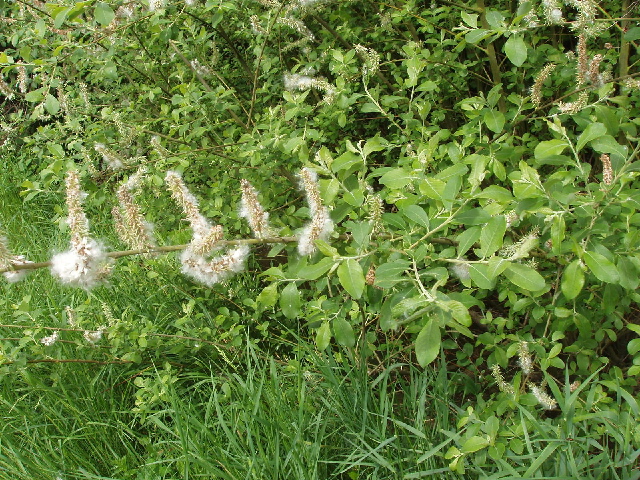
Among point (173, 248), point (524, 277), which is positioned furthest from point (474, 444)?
point (173, 248)

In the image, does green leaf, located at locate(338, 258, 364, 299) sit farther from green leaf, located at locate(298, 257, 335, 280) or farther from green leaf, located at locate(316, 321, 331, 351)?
green leaf, located at locate(316, 321, 331, 351)

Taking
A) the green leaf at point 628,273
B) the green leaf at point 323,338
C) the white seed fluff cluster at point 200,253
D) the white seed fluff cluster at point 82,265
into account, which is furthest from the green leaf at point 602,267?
the white seed fluff cluster at point 82,265

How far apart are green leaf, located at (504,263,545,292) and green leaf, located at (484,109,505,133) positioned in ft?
2.35

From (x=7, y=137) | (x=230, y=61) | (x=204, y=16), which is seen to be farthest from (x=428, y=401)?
(x=7, y=137)

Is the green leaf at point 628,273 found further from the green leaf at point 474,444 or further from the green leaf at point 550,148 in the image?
the green leaf at point 474,444

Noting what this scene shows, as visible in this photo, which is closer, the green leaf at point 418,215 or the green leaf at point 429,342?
the green leaf at point 429,342

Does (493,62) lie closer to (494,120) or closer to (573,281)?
(494,120)

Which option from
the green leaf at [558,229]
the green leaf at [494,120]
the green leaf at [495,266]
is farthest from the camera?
the green leaf at [494,120]

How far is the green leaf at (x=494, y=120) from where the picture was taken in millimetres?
1788

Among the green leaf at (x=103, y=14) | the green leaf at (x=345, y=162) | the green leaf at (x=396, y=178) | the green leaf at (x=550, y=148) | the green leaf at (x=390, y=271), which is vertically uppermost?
the green leaf at (x=103, y=14)

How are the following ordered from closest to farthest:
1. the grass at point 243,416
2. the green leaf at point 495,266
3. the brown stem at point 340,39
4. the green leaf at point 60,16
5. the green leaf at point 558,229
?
the green leaf at point 495,266
the green leaf at point 558,229
the green leaf at point 60,16
the grass at point 243,416
the brown stem at point 340,39

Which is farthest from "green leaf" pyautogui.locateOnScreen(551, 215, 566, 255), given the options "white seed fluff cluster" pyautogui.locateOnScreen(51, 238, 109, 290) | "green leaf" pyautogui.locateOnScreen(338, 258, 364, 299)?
"white seed fluff cluster" pyautogui.locateOnScreen(51, 238, 109, 290)

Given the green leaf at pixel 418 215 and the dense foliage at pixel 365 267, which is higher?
the green leaf at pixel 418 215

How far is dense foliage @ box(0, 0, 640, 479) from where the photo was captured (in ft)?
4.46
